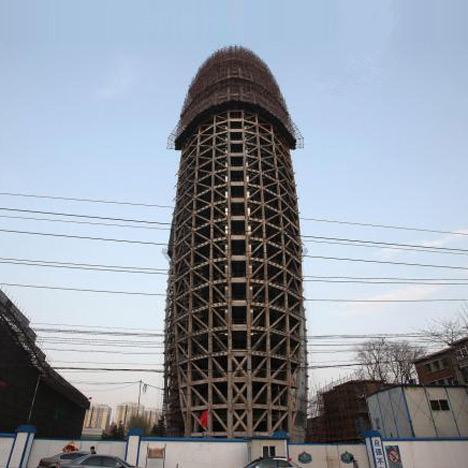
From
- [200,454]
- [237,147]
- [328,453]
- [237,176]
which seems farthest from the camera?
[237,147]

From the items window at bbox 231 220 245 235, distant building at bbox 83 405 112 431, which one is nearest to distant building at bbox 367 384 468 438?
window at bbox 231 220 245 235

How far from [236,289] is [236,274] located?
1582 mm

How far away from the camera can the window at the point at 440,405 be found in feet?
90.4

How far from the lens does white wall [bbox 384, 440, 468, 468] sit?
17.8 m

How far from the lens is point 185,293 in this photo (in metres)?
35.8

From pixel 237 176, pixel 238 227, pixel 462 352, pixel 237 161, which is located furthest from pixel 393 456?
pixel 237 161

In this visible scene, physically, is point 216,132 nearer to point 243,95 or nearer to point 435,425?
point 243,95

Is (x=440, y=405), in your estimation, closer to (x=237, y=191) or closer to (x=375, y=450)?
(x=375, y=450)

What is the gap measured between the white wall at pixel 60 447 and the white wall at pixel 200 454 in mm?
1489

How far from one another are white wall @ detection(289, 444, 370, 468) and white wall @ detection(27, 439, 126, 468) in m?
8.73

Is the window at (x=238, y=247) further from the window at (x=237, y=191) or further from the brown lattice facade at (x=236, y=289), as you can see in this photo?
the window at (x=237, y=191)

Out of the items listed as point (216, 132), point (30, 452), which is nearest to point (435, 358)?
point (216, 132)

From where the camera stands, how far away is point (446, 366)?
46.8m

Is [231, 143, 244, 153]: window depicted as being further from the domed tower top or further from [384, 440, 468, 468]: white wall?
[384, 440, 468, 468]: white wall
